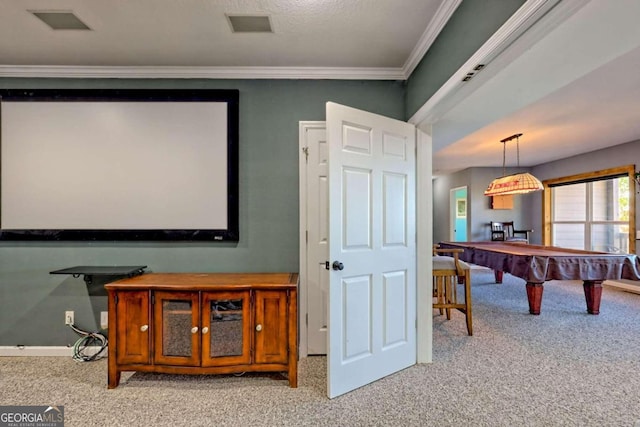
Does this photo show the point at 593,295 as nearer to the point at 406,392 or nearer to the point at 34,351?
the point at 406,392

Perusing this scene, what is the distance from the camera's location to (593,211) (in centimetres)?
616

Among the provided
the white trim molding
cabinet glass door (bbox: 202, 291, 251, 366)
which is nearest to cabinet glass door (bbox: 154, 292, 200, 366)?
cabinet glass door (bbox: 202, 291, 251, 366)

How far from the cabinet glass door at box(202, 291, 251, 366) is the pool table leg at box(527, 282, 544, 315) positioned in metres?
3.43

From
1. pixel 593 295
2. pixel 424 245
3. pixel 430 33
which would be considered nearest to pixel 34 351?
pixel 424 245

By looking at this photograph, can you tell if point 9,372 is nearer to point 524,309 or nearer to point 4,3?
point 4,3

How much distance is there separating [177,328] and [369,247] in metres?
1.49

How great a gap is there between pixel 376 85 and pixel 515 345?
9.06 feet

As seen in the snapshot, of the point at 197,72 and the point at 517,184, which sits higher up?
the point at 197,72

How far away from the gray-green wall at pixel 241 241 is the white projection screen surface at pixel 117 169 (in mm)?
128

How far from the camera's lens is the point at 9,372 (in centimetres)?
235

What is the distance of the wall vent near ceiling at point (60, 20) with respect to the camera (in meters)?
2.00

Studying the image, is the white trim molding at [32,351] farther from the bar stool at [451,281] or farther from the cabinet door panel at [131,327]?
the bar stool at [451,281]
